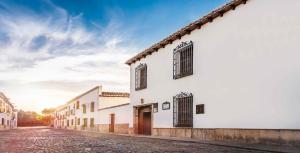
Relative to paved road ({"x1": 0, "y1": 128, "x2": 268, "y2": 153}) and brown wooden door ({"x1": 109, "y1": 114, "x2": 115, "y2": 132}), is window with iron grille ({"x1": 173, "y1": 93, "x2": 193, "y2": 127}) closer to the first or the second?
paved road ({"x1": 0, "y1": 128, "x2": 268, "y2": 153})

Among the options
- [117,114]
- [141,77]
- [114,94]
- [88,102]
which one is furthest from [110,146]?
[88,102]

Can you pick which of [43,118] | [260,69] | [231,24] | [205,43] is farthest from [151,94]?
[43,118]

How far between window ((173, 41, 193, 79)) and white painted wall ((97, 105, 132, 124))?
808 cm

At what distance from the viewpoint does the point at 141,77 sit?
2345 centimetres

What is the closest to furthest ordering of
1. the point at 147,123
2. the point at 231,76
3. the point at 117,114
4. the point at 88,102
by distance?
the point at 231,76
the point at 147,123
the point at 117,114
the point at 88,102

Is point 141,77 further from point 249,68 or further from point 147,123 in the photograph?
point 249,68

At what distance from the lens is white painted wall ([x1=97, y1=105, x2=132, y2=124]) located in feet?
86.6

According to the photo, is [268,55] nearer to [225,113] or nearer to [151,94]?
[225,113]

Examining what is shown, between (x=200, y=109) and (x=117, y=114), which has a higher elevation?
(x=200, y=109)

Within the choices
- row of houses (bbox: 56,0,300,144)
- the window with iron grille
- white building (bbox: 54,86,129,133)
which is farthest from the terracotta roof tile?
the window with iron grille

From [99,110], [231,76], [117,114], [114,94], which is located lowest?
[117,114]

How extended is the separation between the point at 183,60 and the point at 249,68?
17.5 ft

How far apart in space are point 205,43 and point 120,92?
78.9 ft

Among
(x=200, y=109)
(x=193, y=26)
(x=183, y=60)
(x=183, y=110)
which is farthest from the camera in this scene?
(x=183, y=60)
